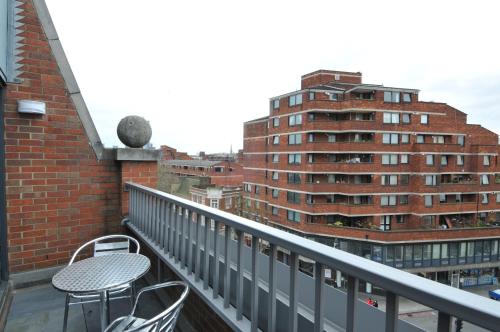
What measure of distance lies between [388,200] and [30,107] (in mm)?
29422

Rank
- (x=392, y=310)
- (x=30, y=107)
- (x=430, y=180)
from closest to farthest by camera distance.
Answer: (x=392, y=310), (x=30, y=107), (x=430, y=180)

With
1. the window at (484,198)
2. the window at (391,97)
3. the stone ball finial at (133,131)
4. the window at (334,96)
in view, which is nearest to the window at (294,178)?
the window at (334,96)

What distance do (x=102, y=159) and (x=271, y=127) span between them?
2863 centimetres

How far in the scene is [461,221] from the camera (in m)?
29.6

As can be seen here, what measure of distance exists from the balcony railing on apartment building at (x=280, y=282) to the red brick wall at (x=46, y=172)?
142cm

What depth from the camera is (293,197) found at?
2898 centimetres

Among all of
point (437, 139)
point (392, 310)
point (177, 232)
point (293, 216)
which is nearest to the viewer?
point (392, 310)

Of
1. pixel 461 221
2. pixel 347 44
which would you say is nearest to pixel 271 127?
pixel 347 44

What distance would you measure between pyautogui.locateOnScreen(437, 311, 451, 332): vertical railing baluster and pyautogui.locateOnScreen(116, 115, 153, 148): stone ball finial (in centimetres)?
404

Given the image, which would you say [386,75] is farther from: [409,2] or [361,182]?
[409,2]

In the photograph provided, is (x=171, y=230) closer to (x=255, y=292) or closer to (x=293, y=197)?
(x=255, y=292)

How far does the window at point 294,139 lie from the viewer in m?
28.3

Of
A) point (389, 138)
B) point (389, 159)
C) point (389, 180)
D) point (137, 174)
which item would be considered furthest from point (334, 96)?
point (137, 174)

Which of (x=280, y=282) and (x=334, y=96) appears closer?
(x=280, y=282)
